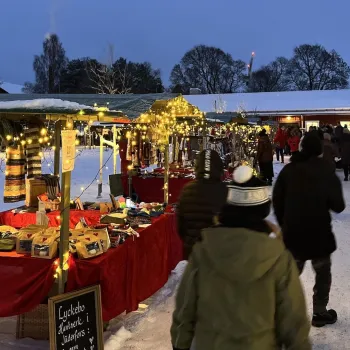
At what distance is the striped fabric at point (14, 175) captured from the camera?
18.3 feet

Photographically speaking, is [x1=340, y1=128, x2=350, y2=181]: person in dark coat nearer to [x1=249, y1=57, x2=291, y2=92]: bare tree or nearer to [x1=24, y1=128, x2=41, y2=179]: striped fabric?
[x1=24, y1=128, x2=41, y2=179]: striped fabric

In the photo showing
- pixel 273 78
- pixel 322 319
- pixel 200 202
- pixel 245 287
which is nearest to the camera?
pixel 245 287

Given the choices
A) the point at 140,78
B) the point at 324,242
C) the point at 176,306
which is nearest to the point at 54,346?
the point at 176,306

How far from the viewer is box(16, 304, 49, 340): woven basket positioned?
4078 millimetres

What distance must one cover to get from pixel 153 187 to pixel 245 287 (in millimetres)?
8182

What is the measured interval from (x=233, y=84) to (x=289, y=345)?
59922 mm

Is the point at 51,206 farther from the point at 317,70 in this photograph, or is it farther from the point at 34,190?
the point at 317,70

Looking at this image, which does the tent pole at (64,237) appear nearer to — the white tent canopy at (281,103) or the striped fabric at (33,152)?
the striped fabric at (33,152)

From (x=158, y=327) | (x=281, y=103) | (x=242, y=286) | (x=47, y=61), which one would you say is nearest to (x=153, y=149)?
(x=158, y=327)

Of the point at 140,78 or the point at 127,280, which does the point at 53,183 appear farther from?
the point at 140,78

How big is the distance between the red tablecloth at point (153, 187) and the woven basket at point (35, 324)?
18.6 feet

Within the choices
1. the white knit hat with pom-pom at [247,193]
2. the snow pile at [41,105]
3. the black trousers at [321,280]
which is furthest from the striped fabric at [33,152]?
the white knit hat with pom-pom at [247,193]

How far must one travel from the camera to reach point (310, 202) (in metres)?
3.87

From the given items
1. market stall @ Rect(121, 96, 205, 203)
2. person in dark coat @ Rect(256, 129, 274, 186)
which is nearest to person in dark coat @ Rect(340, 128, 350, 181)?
person in dark coat @ Rect(256, 129, 274, 186)
